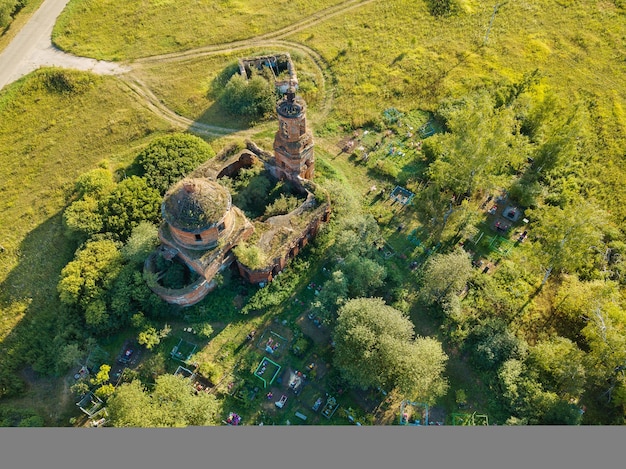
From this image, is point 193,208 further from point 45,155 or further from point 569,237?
point 569,237

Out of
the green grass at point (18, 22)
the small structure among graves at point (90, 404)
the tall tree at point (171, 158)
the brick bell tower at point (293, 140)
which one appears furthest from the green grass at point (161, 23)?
the small structure among graves at point (90, 404)

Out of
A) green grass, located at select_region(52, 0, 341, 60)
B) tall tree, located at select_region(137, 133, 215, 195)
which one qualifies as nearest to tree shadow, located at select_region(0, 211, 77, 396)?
tall tree, located at select_region(137, 133, 215, 195)

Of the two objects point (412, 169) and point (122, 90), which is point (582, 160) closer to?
point (412, 169)

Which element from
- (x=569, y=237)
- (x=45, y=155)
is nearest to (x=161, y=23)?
(x=45, y=155)

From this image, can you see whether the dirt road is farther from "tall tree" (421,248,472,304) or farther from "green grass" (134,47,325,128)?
"tall tree" (421,248,472,304)

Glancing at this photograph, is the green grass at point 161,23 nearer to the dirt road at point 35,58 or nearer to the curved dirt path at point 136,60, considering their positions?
the curved dirt path at point 136,60

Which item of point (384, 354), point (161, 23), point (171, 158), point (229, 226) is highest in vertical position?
point (161, 23)
